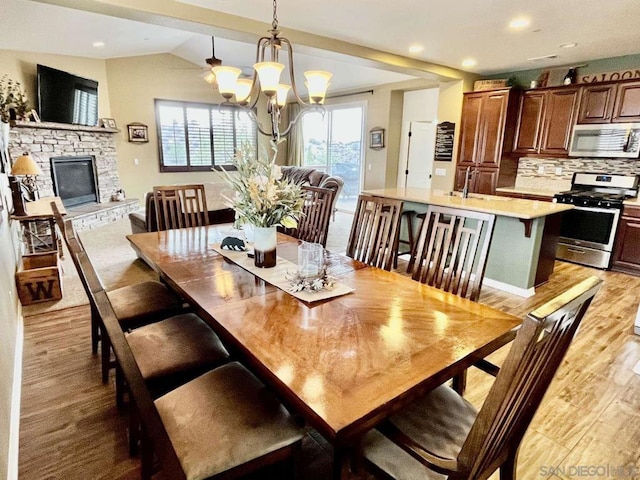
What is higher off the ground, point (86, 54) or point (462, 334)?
point (86, 54)

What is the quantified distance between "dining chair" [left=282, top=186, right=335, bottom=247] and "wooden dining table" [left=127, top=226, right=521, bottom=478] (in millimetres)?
804

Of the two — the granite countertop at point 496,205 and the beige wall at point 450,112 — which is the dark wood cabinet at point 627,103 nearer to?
the granite countertop at point 496,205

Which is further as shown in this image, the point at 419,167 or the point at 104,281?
the point at 419,167

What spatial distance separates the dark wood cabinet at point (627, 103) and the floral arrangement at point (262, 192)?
480 centimetres

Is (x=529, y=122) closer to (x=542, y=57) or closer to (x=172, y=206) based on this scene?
(x=542, y=57)

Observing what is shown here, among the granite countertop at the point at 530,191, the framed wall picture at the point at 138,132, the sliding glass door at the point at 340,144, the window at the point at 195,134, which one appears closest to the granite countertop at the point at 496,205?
the granite countertop at the point at 530,191

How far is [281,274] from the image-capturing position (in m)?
1.94

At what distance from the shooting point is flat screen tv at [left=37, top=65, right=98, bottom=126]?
580 centimetres

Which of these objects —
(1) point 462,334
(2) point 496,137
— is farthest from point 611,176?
(1) point 462,334

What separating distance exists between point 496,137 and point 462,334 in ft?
16.4

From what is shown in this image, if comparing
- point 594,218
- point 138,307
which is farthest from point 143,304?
point 594,218

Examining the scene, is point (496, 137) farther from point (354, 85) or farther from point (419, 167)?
point (354, 85)

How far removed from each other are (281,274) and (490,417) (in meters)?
1.25

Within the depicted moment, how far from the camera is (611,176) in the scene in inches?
184
